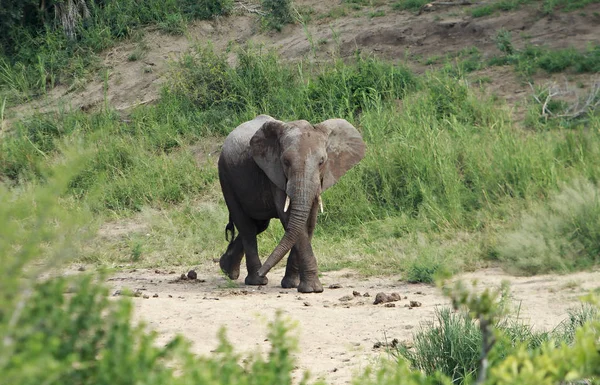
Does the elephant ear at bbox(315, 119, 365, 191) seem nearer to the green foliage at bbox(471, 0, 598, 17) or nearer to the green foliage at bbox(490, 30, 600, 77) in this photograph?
the green foliage at bbox(490, 30, 600, 77)

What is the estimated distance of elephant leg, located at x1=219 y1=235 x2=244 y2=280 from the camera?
10.2 meters

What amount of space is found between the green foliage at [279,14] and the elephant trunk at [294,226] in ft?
30.8

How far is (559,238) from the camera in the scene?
30.9 feet

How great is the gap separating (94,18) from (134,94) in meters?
2.43

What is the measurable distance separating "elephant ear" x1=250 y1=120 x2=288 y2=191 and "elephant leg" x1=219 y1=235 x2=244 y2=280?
3.80 feet

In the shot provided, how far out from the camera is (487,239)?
10023 mm

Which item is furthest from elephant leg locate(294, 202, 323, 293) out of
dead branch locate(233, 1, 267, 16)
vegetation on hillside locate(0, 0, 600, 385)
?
dead branch locate(233, 1, 267, 16)

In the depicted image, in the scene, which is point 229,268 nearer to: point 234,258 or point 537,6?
point 234,258

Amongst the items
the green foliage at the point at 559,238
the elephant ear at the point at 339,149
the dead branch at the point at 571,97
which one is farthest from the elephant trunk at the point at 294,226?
the dead branch at the point at 571,97

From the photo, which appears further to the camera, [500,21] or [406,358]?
[500,21]

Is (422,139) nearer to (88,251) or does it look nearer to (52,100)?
(88,251)

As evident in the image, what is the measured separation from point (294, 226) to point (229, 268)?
1680 millimetres

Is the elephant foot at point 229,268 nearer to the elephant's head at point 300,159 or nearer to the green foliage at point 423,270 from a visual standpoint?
the elephant's head at point 300,159

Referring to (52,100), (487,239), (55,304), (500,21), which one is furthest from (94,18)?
(55,304)
